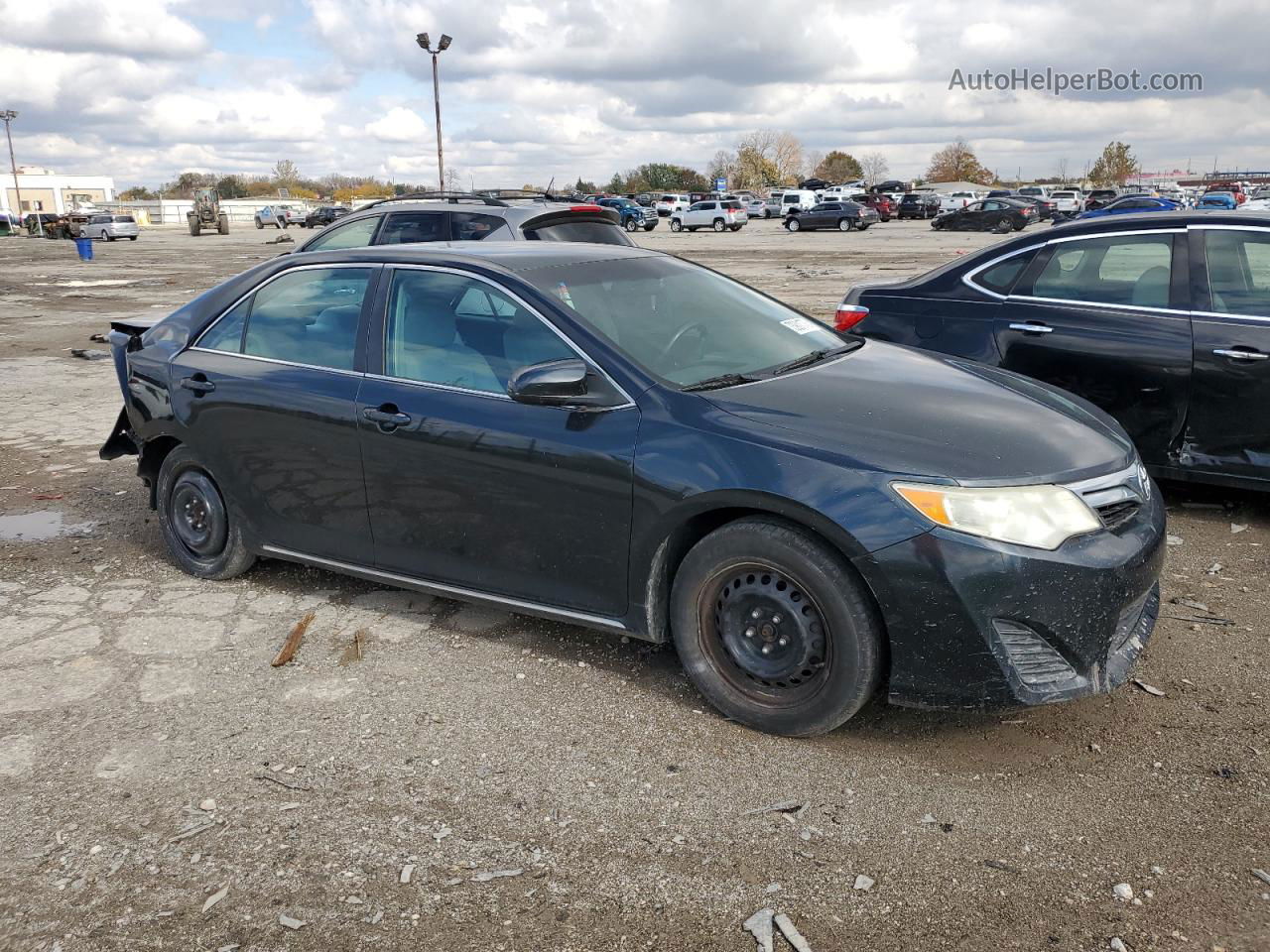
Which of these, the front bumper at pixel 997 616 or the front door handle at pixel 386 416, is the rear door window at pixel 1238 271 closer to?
the front bumper at pixel 997 616

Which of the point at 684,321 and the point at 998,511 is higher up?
the point at 684,321

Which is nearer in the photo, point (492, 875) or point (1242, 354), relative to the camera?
point (492, 875)

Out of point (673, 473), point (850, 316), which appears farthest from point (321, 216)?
point (673, 473)

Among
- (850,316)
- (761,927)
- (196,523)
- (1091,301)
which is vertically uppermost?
(1091,301)

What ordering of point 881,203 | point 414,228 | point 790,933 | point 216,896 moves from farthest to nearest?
point 881,203, point 414,228, point 216,896, point 790,933

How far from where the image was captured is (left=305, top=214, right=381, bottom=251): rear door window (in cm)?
1038

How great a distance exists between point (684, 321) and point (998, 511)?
1.62 metres

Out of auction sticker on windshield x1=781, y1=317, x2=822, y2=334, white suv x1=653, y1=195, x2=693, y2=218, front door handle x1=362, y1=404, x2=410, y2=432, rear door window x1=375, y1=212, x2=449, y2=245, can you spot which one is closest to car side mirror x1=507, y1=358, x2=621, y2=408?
front door handle x1=362, y1=404, x2=410, y2=432

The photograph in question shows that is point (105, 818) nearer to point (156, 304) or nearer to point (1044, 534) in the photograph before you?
point (1044, 534)

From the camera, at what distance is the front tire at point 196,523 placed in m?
5.18

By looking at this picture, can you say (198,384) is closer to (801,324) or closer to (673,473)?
(673,473)

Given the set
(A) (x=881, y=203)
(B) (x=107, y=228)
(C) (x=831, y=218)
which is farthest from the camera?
(A) (x=881, y=203)

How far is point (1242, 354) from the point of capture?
5445mm

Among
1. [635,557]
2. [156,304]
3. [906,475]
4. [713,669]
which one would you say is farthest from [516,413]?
[156,304]
